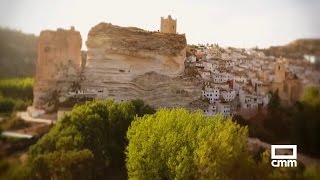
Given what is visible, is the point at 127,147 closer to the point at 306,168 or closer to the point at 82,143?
the point at 82,143

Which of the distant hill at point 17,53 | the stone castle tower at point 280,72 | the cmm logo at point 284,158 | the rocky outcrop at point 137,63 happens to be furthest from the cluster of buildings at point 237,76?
the distant hill at point 17,53

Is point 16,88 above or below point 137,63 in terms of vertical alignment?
below

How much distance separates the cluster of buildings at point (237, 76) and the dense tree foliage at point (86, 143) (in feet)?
1.69

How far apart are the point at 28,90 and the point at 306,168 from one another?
2018 millimetres

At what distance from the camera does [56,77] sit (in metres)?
4.79

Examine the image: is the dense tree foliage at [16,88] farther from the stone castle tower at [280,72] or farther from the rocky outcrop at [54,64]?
the stone castle tower at [280,72]

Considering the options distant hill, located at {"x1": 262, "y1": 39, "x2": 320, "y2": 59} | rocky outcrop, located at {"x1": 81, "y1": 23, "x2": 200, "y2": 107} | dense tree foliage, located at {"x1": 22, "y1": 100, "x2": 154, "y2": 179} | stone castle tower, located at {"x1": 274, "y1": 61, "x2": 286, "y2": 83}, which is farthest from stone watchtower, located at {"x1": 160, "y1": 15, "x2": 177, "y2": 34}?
stone castle tower, located at {"x1": 274, "y1": 61, "x2": 286, "y2": 83}

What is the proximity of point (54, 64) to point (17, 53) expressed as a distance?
0.27 m

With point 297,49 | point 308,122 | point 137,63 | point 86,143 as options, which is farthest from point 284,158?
point 86,143

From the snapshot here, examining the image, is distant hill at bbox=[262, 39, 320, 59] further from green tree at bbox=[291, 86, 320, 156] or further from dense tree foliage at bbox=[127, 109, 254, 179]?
dense tree foliage at bbox=[127, 109, 254, 179]

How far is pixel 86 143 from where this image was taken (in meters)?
5.14

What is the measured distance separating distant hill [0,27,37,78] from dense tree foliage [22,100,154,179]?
48 centimetres

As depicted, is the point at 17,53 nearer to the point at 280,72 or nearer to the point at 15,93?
the point at 15,93

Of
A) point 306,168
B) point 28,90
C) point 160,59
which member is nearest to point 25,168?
point 28,90
